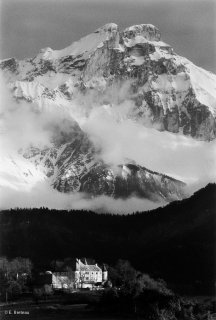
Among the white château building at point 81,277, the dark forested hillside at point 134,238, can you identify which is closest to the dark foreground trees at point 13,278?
the white château building at point 81,277

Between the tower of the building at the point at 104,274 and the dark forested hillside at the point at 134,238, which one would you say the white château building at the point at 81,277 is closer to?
the tower of the building at the point at 104,274

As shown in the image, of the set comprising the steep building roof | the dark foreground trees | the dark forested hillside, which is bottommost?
the dark foreground trees

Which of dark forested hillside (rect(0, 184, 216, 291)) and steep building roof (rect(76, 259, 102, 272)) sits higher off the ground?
dark forested hillside (rect(0, 184, 216, 291))

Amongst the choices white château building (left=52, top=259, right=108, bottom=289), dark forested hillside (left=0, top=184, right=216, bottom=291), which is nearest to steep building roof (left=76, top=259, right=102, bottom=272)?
white château building (left=52, top=259, right=108, bottom=289)

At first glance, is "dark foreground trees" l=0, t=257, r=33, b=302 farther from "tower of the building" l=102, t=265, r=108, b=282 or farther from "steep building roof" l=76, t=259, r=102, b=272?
"tower of the building" l=102, t=265, r=108, b=282

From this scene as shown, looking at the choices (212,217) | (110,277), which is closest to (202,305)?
(110,277)

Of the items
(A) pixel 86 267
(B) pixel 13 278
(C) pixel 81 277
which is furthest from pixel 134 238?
(B) pixel 13 278
